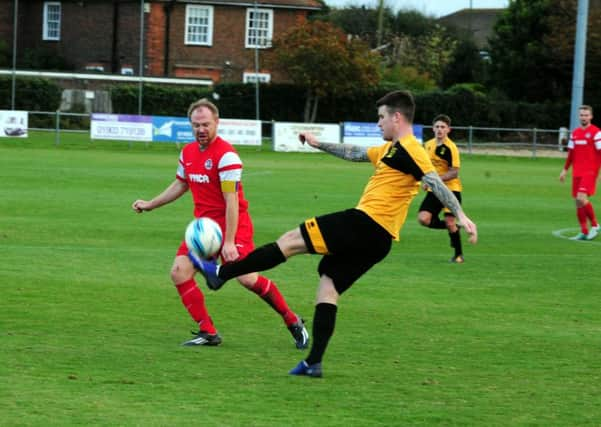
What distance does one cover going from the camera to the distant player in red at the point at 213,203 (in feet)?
29.1

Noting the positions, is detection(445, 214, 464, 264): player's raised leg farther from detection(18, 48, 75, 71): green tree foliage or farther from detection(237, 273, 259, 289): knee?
detection(18, 48, 75, 71): green tree foliage

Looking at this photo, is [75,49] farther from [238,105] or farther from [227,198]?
[227,198]

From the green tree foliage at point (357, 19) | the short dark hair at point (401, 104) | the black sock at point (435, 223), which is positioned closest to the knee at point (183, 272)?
the short dark hair at point (401, 104)

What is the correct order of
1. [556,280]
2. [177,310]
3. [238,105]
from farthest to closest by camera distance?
[238,105]
[556,280]
[177,310]

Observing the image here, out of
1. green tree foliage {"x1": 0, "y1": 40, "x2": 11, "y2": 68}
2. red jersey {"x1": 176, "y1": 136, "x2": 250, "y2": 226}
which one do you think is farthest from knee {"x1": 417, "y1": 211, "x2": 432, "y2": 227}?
green tree foliage {"x1": 0, "y1": 40, "x2": 11, "y2": 68}

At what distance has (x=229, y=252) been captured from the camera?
28.2 ft

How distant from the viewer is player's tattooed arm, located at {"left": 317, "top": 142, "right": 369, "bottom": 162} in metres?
8.68

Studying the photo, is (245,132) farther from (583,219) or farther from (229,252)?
(229,252)

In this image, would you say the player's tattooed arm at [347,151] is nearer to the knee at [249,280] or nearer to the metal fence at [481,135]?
the knee at [249,280]

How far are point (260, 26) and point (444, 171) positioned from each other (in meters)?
48.8

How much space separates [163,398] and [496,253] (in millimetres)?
10459

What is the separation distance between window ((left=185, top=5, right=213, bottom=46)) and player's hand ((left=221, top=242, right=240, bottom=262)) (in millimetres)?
54083

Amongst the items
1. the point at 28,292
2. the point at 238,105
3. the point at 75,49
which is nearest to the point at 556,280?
the point at 28,292

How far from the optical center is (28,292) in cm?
1170
